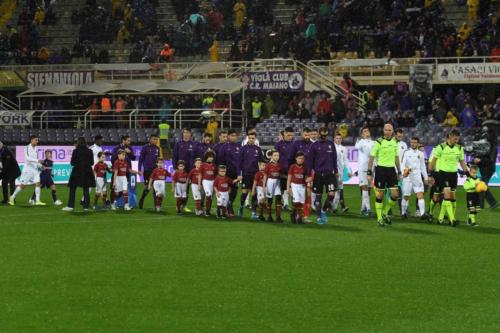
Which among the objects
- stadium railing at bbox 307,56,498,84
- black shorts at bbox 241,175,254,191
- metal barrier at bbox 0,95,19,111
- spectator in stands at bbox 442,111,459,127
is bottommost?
black shorts at bbox 241,175,254,191

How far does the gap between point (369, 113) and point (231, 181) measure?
1831 cm

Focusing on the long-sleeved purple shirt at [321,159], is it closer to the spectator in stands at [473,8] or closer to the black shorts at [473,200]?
the black shorts at [473,200]

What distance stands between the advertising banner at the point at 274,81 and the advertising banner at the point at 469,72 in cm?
585

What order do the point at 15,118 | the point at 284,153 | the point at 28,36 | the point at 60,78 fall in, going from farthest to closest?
the point at 28,36 < the point at 60,78 < the point at 15,118 < the point at 284,153

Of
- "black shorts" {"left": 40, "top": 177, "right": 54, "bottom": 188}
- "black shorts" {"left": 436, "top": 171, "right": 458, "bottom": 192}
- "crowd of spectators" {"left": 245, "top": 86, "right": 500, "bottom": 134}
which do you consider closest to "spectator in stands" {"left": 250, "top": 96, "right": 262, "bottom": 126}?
"crowd of spectators" {"left": 245, "top": 86, "right": 500, "bottom": 134}

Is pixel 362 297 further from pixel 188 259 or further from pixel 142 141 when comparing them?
pixel 142 141

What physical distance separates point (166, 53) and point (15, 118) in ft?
26.1

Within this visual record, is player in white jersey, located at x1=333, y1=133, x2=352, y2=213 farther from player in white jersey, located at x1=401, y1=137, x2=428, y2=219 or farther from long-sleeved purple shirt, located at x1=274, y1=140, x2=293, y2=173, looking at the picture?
player in white jersey, located at x1=401, y1=137, x2=428, y2=219

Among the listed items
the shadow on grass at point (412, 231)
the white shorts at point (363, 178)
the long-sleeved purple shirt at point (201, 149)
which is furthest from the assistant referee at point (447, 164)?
the long-sleeved purple shirt at point (201, 149)

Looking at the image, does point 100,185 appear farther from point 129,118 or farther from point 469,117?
point 129,118

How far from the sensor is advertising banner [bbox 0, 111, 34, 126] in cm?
4950

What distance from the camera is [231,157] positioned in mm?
27719

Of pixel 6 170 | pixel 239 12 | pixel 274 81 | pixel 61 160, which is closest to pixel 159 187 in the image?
pixel 6 170

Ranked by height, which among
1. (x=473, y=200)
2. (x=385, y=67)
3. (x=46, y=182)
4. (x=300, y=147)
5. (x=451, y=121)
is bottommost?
(x=473, y=200)
